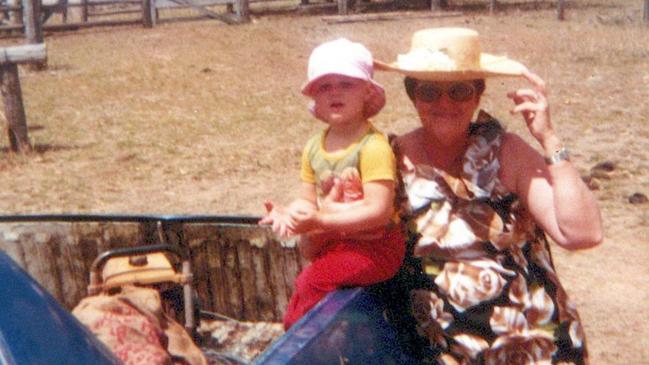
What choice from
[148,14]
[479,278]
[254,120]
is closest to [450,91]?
[479,278]

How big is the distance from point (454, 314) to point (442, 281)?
10 centimetres

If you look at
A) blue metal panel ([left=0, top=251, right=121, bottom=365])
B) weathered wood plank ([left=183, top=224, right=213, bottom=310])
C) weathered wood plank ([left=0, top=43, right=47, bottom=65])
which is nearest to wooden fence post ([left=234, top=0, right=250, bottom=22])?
weathered wood plank ([left=0, top=43, right=47, bottom=65])

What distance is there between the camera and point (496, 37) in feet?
61.5

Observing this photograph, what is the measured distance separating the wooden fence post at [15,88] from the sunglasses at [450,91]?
26.0 ft

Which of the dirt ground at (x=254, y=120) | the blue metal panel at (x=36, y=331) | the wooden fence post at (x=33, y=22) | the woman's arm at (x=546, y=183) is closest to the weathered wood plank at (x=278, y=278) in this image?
the woman's arm at (x=546, y=183)

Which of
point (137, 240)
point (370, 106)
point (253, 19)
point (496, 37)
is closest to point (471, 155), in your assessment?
point (370, 106)

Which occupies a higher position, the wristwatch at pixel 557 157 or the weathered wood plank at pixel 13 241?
the wristwatch at pixel 557 157

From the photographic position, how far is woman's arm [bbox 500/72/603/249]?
2.77m

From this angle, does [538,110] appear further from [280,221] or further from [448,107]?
[280,221]

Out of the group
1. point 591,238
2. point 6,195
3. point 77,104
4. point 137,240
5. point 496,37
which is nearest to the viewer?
point 591,238

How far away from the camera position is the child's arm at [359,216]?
2.79m

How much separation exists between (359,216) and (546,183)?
510mm

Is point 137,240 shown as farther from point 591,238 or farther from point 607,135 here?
point 607,135

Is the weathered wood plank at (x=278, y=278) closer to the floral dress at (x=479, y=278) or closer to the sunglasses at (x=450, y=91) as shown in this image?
the floral dress at (x=479, y=278)
